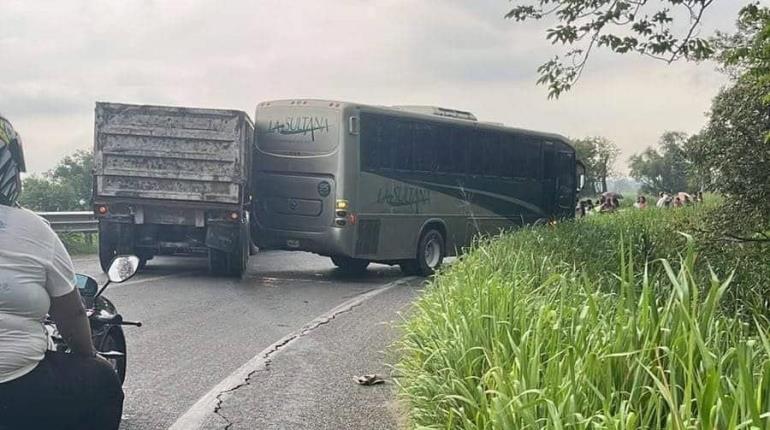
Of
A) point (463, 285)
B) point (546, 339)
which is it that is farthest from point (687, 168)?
point (546, 339)

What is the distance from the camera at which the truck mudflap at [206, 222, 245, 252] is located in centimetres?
1431

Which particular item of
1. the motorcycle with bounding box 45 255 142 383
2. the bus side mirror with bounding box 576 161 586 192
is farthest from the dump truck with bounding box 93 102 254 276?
the bus side mirror with bounding box 576 161 586 192

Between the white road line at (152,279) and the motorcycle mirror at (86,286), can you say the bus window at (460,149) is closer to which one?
the white road line at (152,279)

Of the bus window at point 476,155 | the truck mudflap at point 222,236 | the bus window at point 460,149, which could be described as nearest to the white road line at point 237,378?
the truck mudflap at point 222,236

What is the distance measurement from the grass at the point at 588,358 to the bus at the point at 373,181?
8333mm

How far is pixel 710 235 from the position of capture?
42.6ft

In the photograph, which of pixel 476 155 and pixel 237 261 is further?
pixel 476 155

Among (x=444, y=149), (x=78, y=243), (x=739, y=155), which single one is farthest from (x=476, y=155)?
(x=78, y=243)

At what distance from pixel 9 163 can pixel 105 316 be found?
1469mm

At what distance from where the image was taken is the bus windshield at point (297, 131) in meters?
15.1

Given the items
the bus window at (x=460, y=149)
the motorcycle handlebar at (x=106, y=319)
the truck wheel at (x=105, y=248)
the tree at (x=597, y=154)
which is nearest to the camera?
the motorcycle handlebar at (x=106, y=319)

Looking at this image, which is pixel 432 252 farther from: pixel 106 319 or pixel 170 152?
pixel 106 319

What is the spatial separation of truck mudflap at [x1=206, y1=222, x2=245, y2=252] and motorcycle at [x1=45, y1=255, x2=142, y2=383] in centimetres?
898

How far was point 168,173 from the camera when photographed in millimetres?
14305
